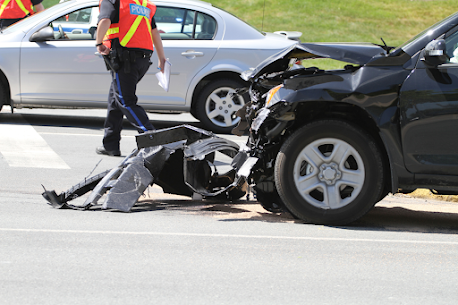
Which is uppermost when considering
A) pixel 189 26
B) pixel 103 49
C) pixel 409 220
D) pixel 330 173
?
pixel 189 26

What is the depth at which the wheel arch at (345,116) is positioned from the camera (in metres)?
4.77

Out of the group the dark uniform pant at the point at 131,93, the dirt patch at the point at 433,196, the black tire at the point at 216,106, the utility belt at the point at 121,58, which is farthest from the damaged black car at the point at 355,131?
the black tire at the point at 216,106

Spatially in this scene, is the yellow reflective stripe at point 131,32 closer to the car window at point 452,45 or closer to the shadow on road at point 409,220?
the shadow on road at point 409,220

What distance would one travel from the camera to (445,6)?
32250 millimetres

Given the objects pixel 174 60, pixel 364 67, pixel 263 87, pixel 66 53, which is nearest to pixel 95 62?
pixel 66 53

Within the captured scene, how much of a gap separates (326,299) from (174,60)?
648 cm

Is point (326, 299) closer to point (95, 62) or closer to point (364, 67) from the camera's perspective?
point (364, 67)

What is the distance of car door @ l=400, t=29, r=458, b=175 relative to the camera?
4548 mm

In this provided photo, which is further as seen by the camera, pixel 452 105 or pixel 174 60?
pixel 174 60

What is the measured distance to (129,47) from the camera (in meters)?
7.12

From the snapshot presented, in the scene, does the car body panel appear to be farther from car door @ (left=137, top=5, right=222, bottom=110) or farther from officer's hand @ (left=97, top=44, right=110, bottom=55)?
car door @ (left=137, top=5, right=222, bottom=110)

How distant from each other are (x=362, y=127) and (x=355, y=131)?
14 cm

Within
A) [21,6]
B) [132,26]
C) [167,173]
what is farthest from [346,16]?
[167,173]

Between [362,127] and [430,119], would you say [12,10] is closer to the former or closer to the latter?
[362,127]
